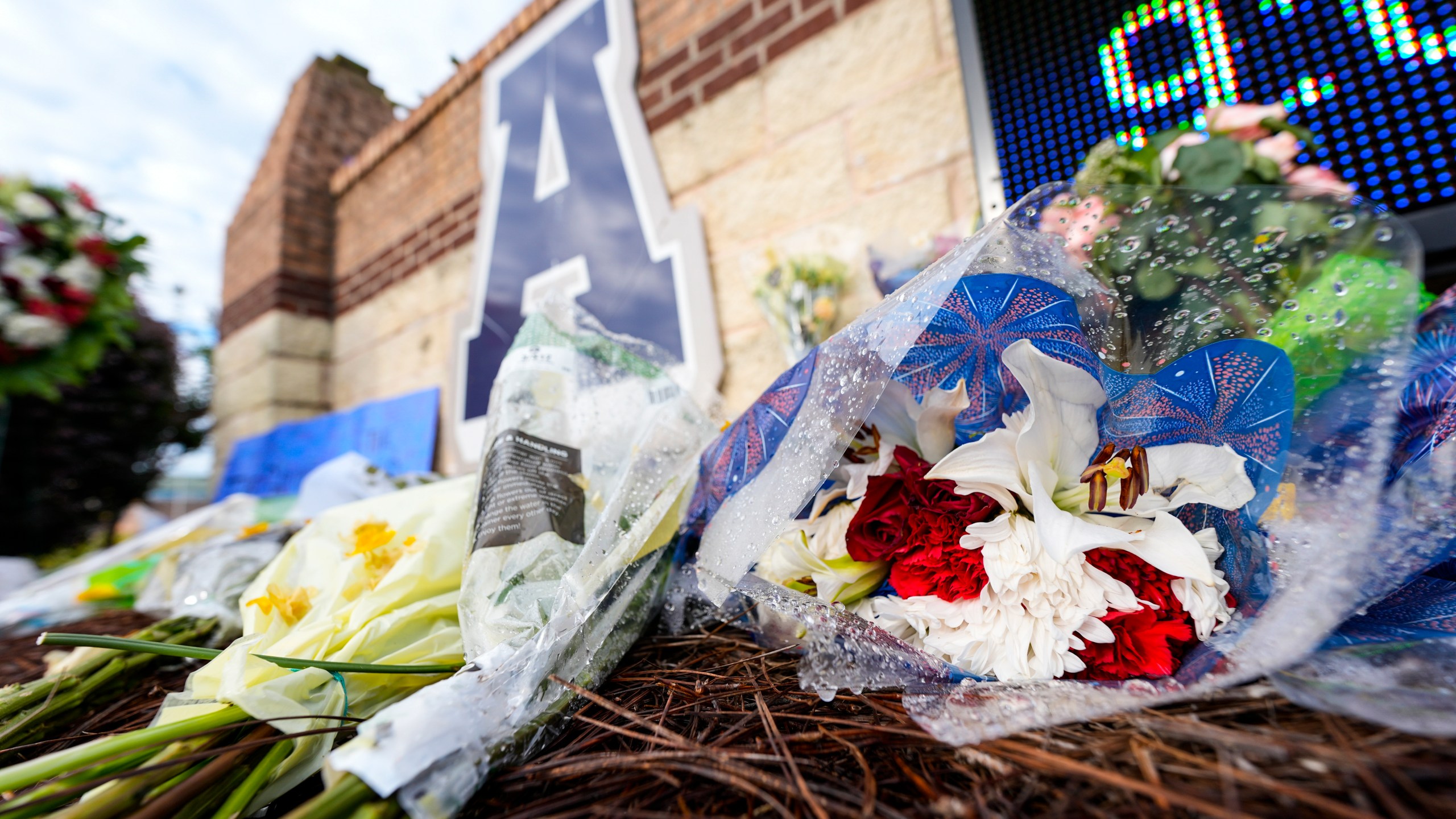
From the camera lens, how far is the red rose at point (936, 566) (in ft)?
Result: 1.49

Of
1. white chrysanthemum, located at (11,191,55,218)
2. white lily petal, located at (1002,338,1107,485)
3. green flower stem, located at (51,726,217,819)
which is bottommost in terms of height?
green flower stem, located at (51,726,217,819)

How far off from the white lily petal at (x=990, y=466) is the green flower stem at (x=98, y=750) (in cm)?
60

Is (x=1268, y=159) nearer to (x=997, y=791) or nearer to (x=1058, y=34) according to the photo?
(x=1058, y=34)

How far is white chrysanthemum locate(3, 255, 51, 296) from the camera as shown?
212 cm

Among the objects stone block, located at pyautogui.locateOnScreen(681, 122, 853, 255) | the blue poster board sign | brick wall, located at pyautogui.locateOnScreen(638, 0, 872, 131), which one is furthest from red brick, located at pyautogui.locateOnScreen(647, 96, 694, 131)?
the blue poster board sign

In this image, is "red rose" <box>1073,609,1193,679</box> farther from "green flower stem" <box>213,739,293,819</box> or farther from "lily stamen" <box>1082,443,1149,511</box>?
"green flower stem" <box>213,739,293,819</box>

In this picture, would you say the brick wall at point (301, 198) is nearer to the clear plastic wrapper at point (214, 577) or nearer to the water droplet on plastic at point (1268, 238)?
the clear plastic wrapper at point (214, 577)

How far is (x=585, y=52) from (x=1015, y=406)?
210 centimetres

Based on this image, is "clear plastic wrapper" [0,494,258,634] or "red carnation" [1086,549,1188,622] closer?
"red carnation" [1086,549,1188,622]

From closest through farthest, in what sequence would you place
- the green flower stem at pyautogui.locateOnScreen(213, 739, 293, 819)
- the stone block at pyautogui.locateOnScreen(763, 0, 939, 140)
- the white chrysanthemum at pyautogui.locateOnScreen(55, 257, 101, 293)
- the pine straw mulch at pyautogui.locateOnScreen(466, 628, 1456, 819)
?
the pine straw mulch at pyautogui.locateOnScreen(466, 628, 1456, 819) < the green flower stem at pyautogui.locateOnScreen(213, 739, 293, 819) < the stone block at pyautogui.locateOnScreen(763, 0, 939, 140) < the white chrysanthemum at pyautogui.locateOnScreen(55, 257, 101, 293)

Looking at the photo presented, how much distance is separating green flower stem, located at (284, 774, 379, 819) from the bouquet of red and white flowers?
10.2ft

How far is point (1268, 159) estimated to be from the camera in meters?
0.73

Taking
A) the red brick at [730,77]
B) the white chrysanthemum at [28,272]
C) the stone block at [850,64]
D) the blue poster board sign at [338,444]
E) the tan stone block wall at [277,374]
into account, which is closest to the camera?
the stone block at [850,64]

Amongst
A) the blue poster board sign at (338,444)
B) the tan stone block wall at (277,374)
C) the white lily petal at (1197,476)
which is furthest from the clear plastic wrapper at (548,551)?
the tan stone block wall at (277,374)
